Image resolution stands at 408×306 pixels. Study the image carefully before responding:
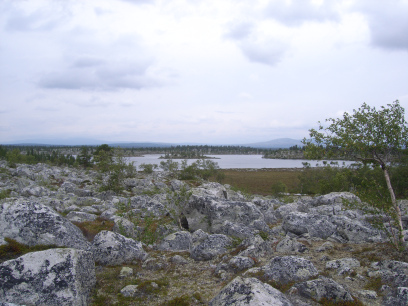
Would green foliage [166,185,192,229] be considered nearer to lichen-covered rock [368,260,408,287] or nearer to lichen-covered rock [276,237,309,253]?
lichen-covered rock [276,237,309,253]

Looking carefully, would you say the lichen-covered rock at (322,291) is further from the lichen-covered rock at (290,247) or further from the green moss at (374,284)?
the lichen-covered rock at (290,247)

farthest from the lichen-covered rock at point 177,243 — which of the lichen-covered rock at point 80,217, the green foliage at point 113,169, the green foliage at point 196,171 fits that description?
the green foliage at point 196,171

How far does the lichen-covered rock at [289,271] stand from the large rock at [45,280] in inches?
245

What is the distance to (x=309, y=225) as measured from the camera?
1645 centimetres

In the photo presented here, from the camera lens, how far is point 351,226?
15.3m

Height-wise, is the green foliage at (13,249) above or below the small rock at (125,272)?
above

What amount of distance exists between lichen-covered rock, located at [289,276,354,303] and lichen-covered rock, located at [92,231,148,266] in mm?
6958

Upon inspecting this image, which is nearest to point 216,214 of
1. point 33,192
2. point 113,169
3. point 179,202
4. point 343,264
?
point 179,202

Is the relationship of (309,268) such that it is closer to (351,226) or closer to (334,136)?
(334,136)

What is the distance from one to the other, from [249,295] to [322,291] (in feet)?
9.57

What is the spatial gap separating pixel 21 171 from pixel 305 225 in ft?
206

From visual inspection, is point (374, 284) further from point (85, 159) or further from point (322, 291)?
point (85, 159)

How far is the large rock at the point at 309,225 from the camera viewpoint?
1595cm

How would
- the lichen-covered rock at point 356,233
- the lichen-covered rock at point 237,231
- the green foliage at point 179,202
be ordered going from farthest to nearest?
the green foliage at point 179,202 < the lichen-covered rock at point 237,231 < the lichen-covered rock at point 356,233
